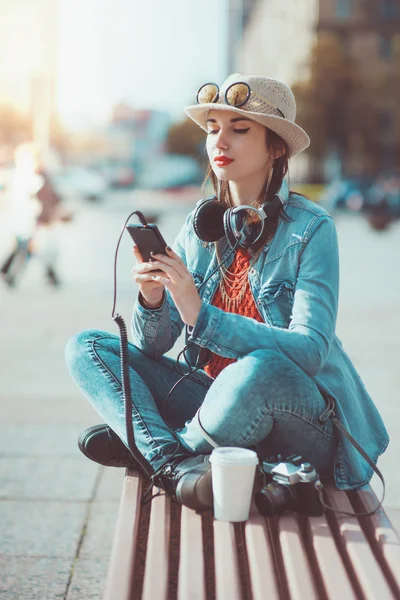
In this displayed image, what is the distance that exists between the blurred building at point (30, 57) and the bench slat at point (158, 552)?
13874 millimetres

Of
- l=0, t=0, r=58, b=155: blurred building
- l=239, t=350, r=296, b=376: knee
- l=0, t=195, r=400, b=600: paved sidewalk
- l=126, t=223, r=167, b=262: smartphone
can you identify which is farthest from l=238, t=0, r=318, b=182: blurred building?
l=239, t=350, r=296, b=376: knee

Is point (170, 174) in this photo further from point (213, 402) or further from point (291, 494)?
point (291, 494)

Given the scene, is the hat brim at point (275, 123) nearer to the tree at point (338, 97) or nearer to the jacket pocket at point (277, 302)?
the jacket pocket at point (277, 302)

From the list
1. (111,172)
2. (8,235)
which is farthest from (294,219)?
(111,172)

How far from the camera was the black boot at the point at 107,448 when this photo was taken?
9.52 ft

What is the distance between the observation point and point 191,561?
2053 millimetres

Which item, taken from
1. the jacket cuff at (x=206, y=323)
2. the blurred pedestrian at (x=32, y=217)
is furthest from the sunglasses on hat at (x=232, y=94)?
the blurred pedestrian at (x=32, y=217)

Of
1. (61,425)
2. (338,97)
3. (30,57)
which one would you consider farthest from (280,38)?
(61,425)

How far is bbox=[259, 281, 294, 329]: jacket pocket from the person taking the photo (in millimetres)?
2811

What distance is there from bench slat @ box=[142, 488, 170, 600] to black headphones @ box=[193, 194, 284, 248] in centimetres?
83

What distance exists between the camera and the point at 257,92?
9.34ft

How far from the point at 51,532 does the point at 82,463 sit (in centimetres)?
86

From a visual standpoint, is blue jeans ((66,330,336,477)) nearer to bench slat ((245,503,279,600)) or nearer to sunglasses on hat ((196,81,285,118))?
bench slat ((245,503,279,600))

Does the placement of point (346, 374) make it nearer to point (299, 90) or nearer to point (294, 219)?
point (294, 219)
